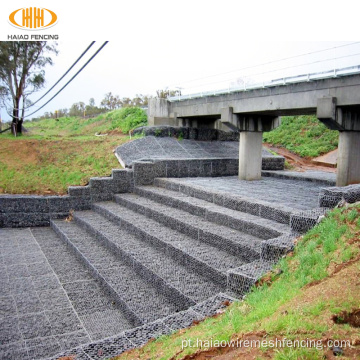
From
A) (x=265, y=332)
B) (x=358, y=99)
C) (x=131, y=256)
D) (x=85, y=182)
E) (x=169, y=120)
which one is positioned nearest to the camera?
(x=265, y=332)

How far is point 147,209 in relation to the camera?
22.8ft

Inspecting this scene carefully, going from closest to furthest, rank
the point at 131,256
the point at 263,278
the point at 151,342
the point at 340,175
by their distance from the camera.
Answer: the point at 151,342 → the point at 263,278 → the point at 131,256 → the point at 340,175

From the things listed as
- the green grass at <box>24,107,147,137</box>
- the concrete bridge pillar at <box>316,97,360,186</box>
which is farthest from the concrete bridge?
the green grass at <box>24,107,147,137</box>

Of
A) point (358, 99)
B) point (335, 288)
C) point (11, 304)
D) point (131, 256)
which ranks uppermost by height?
point (358, 99)

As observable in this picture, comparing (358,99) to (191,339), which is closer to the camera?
(191,339)

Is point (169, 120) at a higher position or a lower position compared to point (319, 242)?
higher

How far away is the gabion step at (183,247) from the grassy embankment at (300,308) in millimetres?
930

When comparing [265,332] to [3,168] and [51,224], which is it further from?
[3,168]

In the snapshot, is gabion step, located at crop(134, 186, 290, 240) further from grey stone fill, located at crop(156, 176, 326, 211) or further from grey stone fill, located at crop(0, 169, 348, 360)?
grey stone fill, located at crop(156, 176, 326, 211)

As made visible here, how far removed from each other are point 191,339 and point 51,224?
6.59 meters

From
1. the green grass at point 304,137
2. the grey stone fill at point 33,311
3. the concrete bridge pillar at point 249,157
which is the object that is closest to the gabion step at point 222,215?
the grey stone fill at point 33,311

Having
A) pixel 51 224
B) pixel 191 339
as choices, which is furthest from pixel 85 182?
pixel 191 339

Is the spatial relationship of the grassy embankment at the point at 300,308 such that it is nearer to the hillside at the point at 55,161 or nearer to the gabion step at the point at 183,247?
the gabion step at the point at 183,247

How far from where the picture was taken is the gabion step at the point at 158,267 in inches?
155
